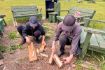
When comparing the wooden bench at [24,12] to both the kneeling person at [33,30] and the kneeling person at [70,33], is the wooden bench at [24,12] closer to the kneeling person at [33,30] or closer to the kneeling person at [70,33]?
the kneeling person at [33,30]

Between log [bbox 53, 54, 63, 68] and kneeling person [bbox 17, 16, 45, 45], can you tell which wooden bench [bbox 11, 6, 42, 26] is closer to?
kneeling person [bbox 17, 16, 45, 45]

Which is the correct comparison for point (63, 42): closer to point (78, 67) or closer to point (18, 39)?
point (78, 67)

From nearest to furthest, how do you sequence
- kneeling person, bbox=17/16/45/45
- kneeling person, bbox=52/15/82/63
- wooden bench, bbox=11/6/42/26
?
kneeling person, bbox=52/15/82/63
kneeling person, bbox=17/16/45/45
wooden bench, bbox=11/6/42/26

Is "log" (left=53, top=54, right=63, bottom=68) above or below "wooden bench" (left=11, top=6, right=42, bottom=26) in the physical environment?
below

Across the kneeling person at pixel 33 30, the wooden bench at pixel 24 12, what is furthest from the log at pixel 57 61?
the wooden bench at pixel 24 12

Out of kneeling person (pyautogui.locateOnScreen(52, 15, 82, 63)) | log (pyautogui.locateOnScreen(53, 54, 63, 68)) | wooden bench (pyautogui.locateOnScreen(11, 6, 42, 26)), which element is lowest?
log (pyautogui.locateOnScreen(53, 54, 63, 68))

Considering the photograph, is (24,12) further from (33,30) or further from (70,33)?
(70,33)

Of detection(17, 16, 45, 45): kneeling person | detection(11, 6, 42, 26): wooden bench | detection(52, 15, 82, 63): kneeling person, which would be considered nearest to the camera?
detection(52, 15, 82, 63): kneeling person

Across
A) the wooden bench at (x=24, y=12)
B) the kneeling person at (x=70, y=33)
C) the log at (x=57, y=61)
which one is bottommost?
the log at (x=57, y=61)

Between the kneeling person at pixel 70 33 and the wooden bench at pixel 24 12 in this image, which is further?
the wooden bench at pixel 24 12

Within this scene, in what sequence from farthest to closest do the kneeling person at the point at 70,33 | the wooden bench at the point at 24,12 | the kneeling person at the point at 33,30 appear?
1. the wooden bench at the point at 24,12
2. the kneeling person at the point at 33,30
3. the kneeling person at the point at 70,33

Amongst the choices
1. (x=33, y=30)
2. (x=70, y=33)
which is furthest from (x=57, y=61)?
(x=33, y=30)

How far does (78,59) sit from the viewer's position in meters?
6.00

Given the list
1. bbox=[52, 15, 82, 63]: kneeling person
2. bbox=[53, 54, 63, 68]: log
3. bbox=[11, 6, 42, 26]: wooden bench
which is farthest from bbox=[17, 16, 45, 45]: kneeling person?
bbox=[11, 6, 42, 26]: wooden bench
